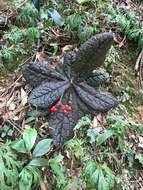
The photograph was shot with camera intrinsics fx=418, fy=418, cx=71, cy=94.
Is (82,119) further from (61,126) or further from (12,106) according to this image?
(12,106)

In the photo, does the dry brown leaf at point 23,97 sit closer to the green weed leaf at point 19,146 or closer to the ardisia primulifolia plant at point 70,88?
the ardisia primulifolia plant at point 70,88

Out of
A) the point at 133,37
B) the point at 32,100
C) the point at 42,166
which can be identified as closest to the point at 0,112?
the point at 32,100

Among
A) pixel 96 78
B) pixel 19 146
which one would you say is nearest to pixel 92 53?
pixel 96 78

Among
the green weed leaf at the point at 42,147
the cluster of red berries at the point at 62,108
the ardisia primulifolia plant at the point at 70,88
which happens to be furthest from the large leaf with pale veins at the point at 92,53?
the green weed leaf at the point at 42,147

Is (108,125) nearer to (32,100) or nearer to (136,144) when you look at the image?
(136,144)

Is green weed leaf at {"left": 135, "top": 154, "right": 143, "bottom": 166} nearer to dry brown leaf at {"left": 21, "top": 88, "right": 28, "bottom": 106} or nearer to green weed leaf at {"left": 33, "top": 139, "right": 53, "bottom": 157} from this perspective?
green weed leaf at {"left": 33, "top": 139, "right": 53, "bottom": 157}

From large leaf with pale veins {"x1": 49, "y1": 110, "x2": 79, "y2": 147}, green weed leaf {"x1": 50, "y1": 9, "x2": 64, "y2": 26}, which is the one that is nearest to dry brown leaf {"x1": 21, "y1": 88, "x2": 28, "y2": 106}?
large leaf with pale veins {"x1": 49, "y1": 110, "x2": 79, "y2": 147}

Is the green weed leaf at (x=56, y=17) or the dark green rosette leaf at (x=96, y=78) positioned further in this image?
the green weed leaf at (x=56, y=17)
